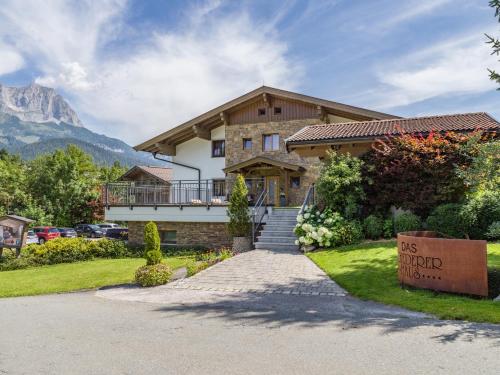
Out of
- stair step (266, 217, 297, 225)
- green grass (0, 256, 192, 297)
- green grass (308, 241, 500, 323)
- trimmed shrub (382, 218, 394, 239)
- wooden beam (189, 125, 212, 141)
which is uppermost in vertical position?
wooden beam (189, 125, 212, 141)

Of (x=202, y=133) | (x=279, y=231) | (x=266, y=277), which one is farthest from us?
(x=202, y=133)

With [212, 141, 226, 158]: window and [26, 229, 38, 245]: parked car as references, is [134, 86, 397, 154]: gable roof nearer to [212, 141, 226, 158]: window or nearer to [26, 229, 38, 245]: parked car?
[212, 141, 226, 158]: window

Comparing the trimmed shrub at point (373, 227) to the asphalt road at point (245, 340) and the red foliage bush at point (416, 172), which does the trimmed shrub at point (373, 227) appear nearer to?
the red foliage bush at point (416, 172)

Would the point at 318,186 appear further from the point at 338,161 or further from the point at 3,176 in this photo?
the point at 3,176

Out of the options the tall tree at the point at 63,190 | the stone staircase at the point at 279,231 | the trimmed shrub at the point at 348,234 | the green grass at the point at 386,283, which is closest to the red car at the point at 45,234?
the tall tree at the point at 63,190

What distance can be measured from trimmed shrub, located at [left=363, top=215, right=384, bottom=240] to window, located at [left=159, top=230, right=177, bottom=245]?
9.99 meters

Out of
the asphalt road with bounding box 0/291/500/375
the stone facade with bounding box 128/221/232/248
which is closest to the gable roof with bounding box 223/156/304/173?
the stone facade with bounding box 128/221/232/248

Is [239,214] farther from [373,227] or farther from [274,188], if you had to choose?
[274,188]

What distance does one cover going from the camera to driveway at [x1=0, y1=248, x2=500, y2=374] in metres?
4.72

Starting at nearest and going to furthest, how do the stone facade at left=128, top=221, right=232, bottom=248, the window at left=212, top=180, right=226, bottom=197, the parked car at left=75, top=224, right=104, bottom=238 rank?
the stone facade at left=128, top=221, right=232, bottom=248 → the window at left=212, top=180, right=226, bottom=197 → the parked car at left=75, top=224, right=104, bottom=238

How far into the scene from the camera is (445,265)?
8.03m

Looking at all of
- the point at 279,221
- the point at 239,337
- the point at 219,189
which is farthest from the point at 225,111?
the point at 239,337

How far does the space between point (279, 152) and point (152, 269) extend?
13.2 meters

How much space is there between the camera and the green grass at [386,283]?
6802mm
